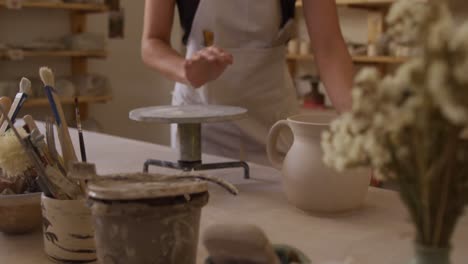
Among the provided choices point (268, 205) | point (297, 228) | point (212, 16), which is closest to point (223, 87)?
point (212, 16)

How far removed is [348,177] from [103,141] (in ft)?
2.70

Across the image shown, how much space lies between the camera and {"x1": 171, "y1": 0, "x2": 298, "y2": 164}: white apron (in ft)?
4.92

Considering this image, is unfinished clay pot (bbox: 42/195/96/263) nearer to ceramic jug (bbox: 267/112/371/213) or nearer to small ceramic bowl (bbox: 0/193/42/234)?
small ceramic bowl (bbox: 0/193/42/234)

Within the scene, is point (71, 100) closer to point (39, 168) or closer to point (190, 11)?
point (190, 11)

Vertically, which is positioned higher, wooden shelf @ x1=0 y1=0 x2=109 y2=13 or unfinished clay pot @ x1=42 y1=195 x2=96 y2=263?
wooden shelf @ x1=0 y1=0 x2=109 y2=13

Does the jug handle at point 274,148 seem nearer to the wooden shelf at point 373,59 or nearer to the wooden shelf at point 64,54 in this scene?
the wooden shelf at point 373,59

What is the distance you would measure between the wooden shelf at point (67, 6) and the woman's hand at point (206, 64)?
2.15m

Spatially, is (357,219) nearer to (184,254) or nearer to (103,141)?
(184,254)

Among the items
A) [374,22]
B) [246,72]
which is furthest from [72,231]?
[374,22]

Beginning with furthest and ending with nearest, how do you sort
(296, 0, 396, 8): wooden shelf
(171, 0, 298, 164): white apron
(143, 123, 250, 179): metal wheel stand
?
1. (296, 0, 396, 8): wooden shelf
2. (171, 0, 298, 164): white apron
3. (143, 123, 250, 179): metal wheel stand

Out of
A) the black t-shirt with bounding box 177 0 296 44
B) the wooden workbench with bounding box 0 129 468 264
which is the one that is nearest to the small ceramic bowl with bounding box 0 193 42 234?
the wooden workbench with bounding box 0 129 468 264

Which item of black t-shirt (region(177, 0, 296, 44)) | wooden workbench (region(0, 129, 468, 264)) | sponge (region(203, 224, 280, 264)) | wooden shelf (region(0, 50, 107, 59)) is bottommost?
wooden workbench (region(0, 129, 468, 264))

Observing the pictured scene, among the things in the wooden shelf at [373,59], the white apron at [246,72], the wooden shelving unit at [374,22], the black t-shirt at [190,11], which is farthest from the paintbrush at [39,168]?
the wooden shelving unit at [374,22]

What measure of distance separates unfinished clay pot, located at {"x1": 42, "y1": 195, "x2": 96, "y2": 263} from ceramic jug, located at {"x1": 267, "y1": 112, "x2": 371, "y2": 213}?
0.31m
